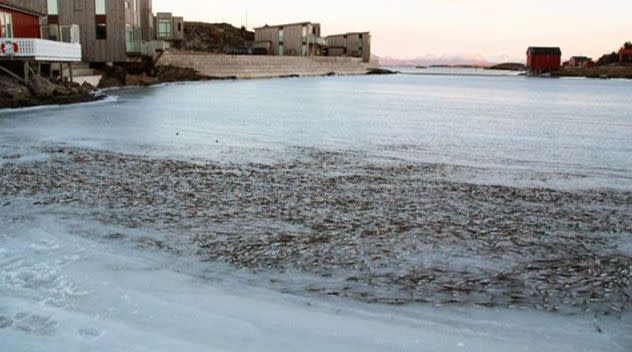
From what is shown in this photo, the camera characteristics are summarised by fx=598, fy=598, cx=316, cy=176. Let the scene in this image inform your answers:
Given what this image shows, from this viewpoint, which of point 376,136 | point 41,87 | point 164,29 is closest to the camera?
point 376,136

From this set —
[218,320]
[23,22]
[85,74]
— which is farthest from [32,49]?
[218,320]

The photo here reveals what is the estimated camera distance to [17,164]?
11.6 metres

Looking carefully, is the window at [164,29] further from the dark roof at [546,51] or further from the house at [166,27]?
the dark roof at [546,51]

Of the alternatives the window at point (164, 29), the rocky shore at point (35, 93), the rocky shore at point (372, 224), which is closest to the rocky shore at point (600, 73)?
the window at point (164, 29)

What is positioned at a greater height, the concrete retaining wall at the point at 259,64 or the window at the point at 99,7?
the window at the point at 99,7

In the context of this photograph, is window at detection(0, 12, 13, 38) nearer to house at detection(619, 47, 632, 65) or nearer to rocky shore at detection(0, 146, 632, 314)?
rocky shore at detection(0, 146, 632, 314)

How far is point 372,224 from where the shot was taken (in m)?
7.71

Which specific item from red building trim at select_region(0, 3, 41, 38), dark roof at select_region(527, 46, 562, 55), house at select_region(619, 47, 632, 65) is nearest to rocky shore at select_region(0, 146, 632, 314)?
red building trim at select_region(0, 3, 41, 38)

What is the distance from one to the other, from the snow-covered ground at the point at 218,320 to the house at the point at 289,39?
96859 mm

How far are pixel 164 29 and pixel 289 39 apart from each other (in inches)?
1418

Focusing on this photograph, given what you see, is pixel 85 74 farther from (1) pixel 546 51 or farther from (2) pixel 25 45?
(1) pixel 546 51

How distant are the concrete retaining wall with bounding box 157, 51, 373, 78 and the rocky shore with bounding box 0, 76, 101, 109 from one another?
31.9 m

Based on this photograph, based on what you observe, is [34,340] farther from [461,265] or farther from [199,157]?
[199,157]

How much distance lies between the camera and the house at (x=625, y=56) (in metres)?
136
